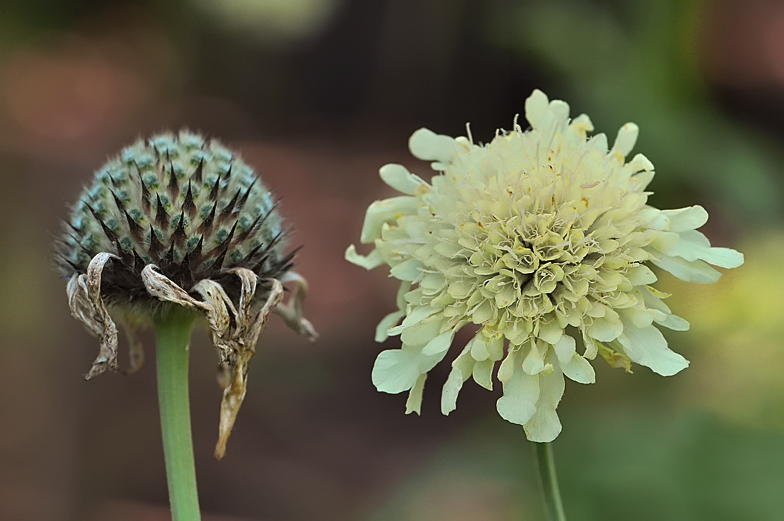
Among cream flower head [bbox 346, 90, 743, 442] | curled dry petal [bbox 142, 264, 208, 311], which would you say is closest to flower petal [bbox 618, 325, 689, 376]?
cream flower head [bbox 346, 90, 743, 442]

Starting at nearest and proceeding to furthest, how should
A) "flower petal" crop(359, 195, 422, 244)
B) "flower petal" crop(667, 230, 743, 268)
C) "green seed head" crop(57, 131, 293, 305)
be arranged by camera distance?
1. "flower petal" crop(667, 230, 743, 268)
2. "green seed head" crop(57, 131, 293, 305)
3. "flower petal" crop(359, 195, 422, 244)

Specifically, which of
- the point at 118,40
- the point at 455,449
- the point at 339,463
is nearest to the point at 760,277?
the point at 455,449

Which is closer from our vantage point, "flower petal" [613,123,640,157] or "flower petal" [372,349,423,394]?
"flower petal" [372,349,423,394]

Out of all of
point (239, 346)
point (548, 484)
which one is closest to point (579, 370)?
point (548, 484)

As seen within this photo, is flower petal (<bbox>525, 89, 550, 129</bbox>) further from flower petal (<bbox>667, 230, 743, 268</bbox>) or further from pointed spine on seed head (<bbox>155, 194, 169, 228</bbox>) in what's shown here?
pointed spine on seed head (<bbox>155, 194, 169, 228</bbox>)

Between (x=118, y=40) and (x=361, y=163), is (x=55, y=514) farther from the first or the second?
(x=118, y=40)

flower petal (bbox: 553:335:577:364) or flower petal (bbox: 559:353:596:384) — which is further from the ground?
flower petal (bbox: 553:335:577:364)

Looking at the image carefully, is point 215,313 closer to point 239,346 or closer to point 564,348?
point 239,346
